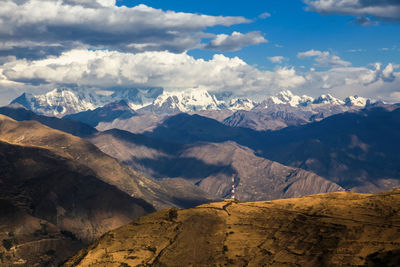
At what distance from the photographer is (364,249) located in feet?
630

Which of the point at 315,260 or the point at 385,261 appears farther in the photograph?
the point at 315,260

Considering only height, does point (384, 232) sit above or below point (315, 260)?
above

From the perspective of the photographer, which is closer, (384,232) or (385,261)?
(385,261)

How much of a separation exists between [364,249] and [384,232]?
14.9 metres

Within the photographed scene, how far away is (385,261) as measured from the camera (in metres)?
173

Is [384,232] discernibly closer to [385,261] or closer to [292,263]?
[385,261]

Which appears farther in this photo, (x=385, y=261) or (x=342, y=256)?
(x=342, y=256)

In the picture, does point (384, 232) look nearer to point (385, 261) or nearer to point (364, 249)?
point (364, 249)

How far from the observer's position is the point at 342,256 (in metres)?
192

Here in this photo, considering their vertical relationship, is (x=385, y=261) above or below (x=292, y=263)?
above

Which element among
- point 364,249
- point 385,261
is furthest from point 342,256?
point 385,261

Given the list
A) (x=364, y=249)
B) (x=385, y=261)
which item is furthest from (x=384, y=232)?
(x=385, y=261)

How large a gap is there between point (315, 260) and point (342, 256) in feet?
38.0

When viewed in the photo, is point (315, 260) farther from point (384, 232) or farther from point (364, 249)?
point (384, 232)
